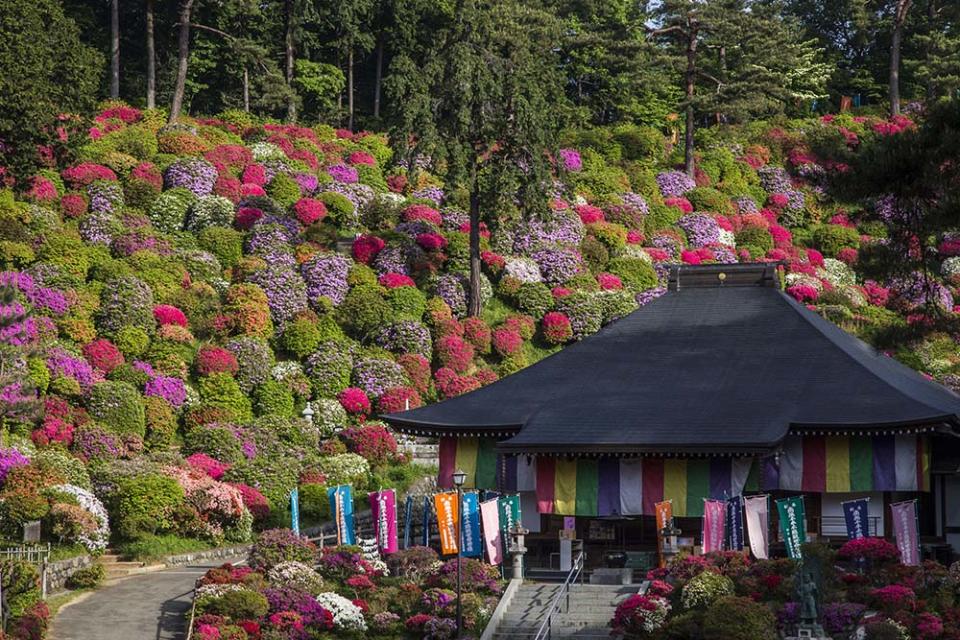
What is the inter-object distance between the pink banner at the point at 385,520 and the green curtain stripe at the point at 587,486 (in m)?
4.88

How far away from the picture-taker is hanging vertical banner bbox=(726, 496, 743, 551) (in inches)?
1494

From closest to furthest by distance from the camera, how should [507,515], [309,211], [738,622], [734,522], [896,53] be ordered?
[738,622] < [734,522] < [507,515] < [309,211] < [896,53]

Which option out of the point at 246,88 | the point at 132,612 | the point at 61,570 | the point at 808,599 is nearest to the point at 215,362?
the point at 61,570

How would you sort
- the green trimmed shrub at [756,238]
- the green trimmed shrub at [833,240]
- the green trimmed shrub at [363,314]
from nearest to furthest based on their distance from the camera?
the green trimmed shrub at [363,314] < the green trimmed shrub at [756,238] < the green trimmed shrub at [833,240]

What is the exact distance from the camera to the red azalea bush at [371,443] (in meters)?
51.1

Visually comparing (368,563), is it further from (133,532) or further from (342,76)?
(342,76)

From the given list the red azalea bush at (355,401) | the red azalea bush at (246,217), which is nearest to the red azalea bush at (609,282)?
the red azalea bush at (355,401)

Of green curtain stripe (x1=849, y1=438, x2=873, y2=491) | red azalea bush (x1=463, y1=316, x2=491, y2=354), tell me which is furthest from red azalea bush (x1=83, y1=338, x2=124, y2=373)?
green curtain stripe (x1=849, y1=438, x2=873, y2=491)

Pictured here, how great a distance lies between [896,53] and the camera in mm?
90562

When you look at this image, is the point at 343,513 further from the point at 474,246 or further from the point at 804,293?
the point at 804,293

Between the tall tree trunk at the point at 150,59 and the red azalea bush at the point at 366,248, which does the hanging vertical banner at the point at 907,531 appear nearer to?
the red azalea bush at the point at 366,248

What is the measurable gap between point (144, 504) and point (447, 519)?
341 inches

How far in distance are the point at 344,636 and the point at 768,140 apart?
182 feet

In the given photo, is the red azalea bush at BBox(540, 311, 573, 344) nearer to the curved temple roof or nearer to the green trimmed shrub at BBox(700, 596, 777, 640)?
the curved temple roof
